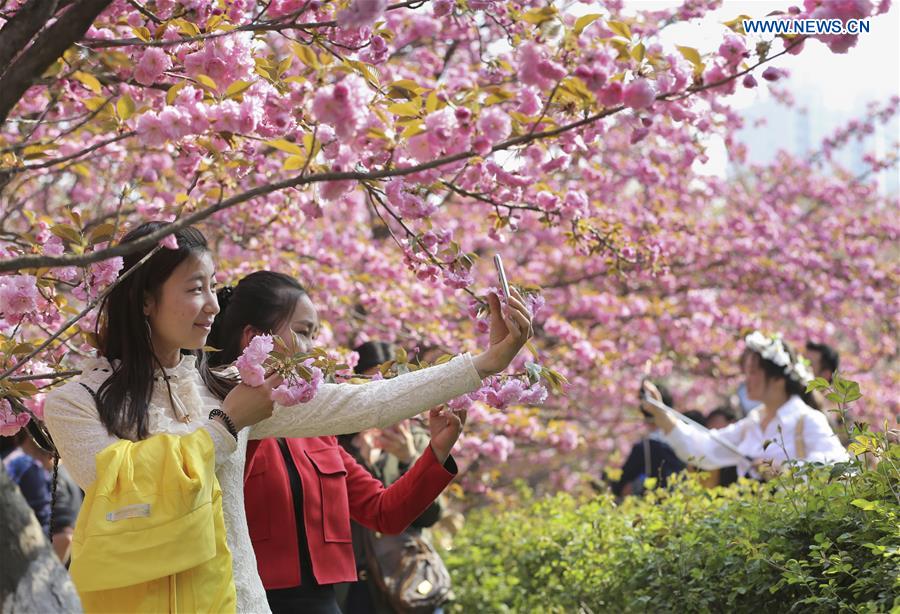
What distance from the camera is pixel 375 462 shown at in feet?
16.2

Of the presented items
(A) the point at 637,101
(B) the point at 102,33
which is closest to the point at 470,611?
(B) the point at 102,33

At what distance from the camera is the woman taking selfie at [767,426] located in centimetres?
539

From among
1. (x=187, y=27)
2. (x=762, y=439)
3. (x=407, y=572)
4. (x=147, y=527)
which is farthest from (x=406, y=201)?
(x=762, y=439)

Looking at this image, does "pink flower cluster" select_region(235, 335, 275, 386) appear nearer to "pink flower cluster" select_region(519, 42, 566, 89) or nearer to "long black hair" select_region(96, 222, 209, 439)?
"long black hair" select_region(96, 222, 209, 439)

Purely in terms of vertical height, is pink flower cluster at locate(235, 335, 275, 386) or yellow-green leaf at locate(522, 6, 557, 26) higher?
yellow-green leaf at locate(522, 6, 557, 26)

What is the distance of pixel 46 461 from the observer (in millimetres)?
5418

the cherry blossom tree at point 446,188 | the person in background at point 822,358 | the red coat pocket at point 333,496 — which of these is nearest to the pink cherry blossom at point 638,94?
the cherry blossom tree at point 446,188

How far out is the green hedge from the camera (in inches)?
117

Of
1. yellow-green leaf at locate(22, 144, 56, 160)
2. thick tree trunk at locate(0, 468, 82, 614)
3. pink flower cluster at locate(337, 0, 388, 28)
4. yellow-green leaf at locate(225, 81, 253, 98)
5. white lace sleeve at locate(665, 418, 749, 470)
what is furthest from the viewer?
white lace sleeve at locate(665, 418, 749, 470)

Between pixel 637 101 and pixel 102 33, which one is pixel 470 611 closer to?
pixel 102 33

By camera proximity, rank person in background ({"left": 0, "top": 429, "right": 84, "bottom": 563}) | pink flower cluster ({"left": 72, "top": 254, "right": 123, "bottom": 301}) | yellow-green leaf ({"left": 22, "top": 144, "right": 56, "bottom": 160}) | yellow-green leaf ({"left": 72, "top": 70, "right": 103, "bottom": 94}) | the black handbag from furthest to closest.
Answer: person in background ({"left": 0, "top": 429, "right": 84, "bottom": 563}), the black handbag, yellow-green leaf ({"left": 72, "top": 70, "right": 103, "bottom": 94}), yellow-green leaf ({"left": 22, "top": 144, "right": 56, "bottom": 160}), pink flower cluster ({"left": 72, "top": 254, "right": 123, "bottom": 301})

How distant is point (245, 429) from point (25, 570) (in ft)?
2.65

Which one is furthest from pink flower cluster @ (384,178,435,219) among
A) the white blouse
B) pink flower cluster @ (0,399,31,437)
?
the white blouse

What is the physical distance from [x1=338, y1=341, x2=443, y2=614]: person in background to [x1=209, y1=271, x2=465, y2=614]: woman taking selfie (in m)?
1.27
